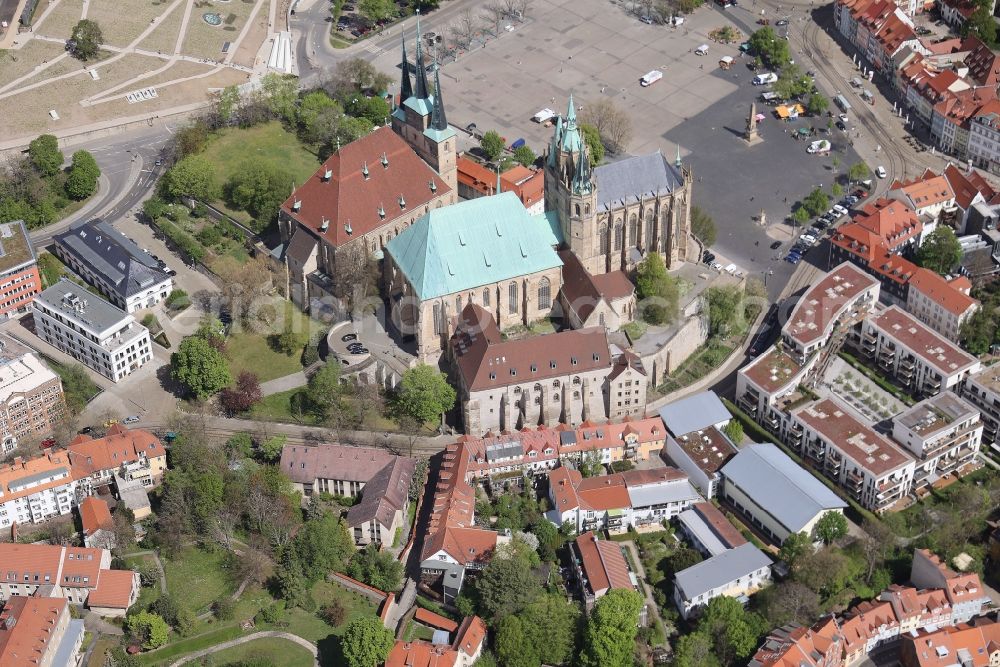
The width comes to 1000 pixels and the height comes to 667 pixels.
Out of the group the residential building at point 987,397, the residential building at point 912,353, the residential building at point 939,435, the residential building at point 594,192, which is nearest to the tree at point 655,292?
the residential building at point 594,192

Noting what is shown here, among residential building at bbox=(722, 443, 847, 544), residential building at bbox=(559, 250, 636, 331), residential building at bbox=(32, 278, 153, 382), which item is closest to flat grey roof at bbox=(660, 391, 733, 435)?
residential building at bbox=(722, 443, 847, 544)

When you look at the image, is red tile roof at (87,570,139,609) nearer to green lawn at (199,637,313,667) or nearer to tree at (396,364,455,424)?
green lawn at (199,637,313,667)

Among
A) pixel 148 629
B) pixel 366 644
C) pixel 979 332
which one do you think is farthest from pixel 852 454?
pixel 148 629

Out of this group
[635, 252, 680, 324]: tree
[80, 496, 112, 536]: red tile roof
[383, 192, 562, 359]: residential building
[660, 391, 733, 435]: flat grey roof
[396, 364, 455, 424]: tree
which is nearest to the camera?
[80, 496, 112, 536]: red tile roof

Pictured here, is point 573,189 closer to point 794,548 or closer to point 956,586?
point 794,548

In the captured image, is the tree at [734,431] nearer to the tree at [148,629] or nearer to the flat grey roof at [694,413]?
the flat grey roof at [694,413]

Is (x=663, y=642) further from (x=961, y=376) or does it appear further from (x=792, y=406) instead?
(x=961, y=376)
